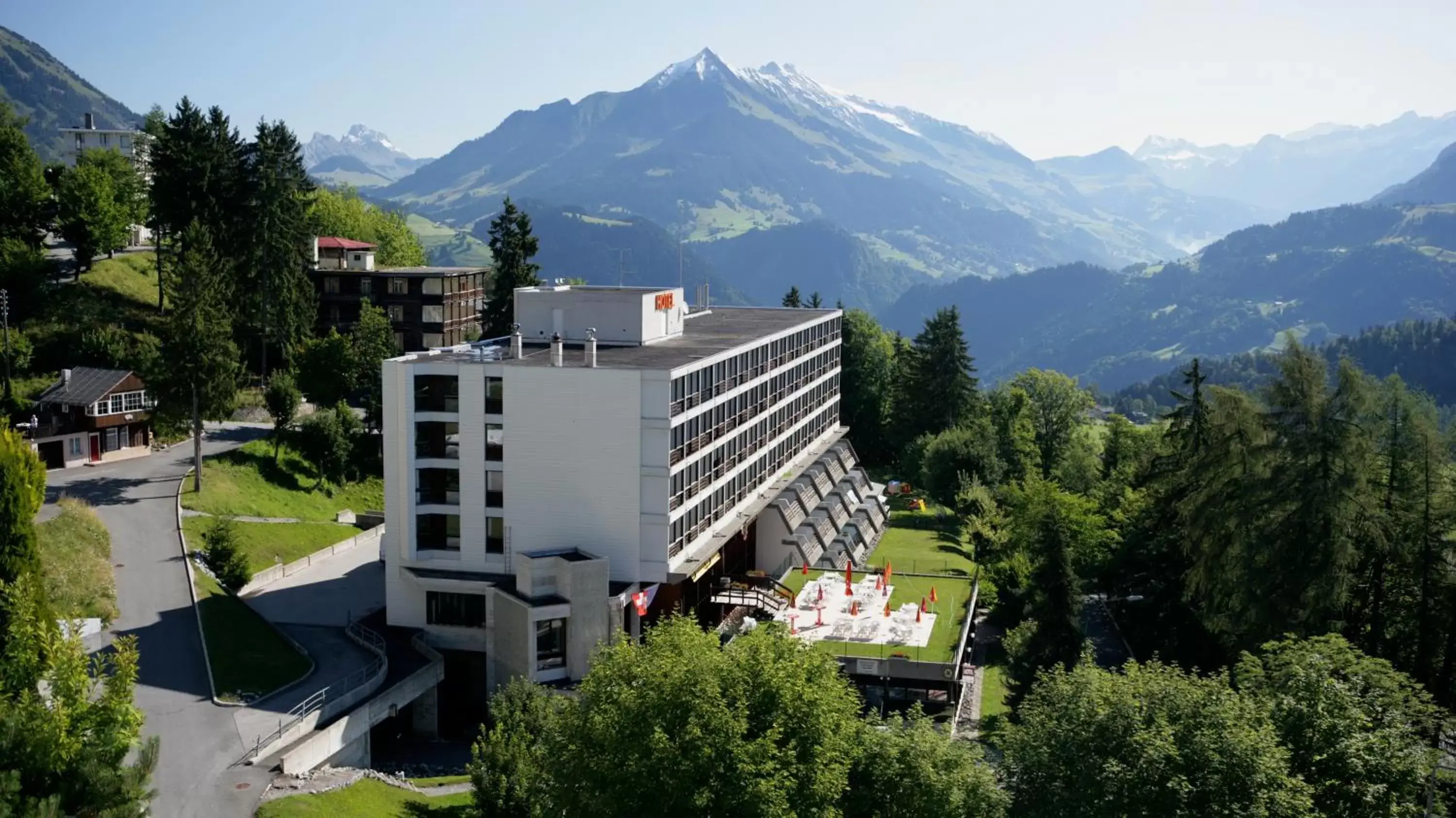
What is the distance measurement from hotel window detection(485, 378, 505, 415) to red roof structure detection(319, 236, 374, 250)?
53.8m

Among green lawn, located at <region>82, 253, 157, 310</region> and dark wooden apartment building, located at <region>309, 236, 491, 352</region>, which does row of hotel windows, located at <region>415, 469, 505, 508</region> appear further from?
green lawn, located at <region>82, 253, 157, 310</region>

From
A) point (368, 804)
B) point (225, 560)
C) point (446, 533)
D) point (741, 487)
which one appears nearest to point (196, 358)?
point (225, 560)

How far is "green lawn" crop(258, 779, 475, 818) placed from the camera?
32219 mm

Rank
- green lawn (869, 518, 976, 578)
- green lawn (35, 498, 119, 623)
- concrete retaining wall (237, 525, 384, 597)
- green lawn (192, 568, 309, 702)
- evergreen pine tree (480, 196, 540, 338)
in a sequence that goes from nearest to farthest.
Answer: green lawn (192, 568, 309, 702) → green lawn (35, 498, 119, 623) → concrete retaining wall (237, 525, 384, 597) → green lawn (869, 518, 976, 578) → evergreen pine tree (480, 196, 540, 338)

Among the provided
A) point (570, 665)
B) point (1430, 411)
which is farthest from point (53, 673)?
point (1430, 411)

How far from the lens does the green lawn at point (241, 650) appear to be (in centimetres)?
4188

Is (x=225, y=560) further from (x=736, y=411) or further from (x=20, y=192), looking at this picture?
(x=20, y=192)

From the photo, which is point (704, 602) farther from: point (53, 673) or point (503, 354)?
point (53, 673)

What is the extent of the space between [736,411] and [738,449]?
234 centimetres

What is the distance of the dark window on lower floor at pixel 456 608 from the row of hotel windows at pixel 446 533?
2.10 meters

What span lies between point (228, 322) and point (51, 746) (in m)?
46.2

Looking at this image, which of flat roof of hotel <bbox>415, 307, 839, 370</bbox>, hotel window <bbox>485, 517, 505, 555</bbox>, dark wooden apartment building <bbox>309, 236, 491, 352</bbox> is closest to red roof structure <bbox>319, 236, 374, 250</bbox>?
dark wooden apartment building <bbox>309, 236, 491, 352</bbox>

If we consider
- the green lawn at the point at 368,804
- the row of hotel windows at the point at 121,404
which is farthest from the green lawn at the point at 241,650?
the row of hotel windows at the point at 121,404

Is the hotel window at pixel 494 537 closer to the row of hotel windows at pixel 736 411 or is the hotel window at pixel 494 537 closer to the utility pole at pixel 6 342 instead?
the row of hotel windows at pixel 736 411
